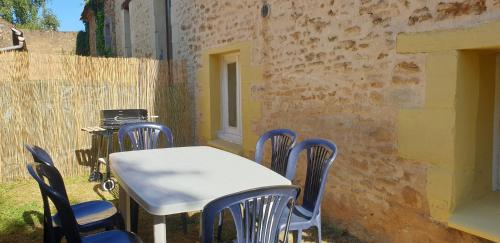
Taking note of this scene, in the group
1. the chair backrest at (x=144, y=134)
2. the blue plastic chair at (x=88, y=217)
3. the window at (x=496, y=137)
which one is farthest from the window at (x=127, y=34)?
the window at (x=496, y=137)

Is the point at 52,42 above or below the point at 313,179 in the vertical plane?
above

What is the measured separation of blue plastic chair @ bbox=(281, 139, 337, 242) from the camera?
8.77 ft

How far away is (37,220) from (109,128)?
1.62m

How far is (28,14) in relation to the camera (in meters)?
33.7

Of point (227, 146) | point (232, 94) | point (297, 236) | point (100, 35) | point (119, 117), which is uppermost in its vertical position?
point (100, 35)

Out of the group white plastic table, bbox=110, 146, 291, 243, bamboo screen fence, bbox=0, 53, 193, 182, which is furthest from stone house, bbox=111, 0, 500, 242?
bamboo screen fence, bbox=0, 53, 193, 182

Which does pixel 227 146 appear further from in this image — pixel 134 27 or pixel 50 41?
pixel 50 41

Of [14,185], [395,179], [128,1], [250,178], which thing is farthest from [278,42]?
[128,1]

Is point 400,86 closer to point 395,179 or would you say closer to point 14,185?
point 395,179

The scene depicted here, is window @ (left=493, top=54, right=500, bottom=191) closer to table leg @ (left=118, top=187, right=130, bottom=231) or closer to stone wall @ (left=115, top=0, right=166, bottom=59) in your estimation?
table leg @ (left=118, top=187, right=130, bottom=231)

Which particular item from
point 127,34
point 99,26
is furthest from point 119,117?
point 99,26

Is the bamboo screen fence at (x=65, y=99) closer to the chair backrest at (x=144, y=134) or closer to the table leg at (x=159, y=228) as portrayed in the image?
the chair backrest at (x=144, y=134)

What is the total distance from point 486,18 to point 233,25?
369 cm

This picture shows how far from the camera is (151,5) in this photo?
8523mm
